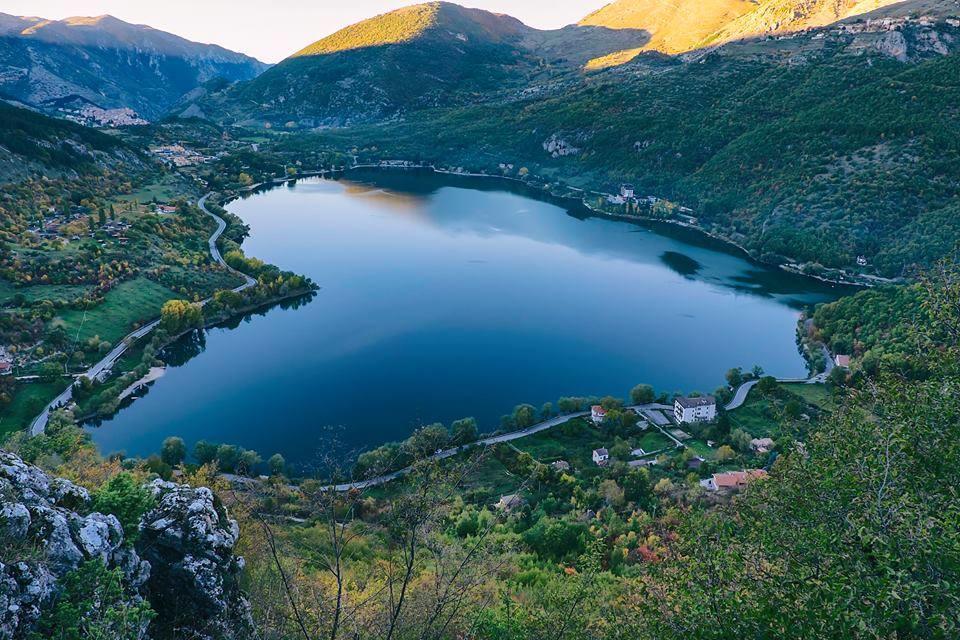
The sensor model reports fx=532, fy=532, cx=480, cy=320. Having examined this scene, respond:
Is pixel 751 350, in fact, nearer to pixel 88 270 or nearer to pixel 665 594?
pixel 665 594

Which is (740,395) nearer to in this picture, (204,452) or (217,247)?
(204,452)

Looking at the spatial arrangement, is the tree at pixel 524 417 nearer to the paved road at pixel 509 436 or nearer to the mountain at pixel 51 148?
the paved road at pixel 509 436

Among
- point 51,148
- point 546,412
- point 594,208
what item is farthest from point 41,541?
point 594,208

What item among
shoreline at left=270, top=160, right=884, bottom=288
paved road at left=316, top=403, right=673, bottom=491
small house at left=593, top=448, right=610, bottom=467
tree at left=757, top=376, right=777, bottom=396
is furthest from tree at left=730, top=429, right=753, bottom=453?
shoreline at left=270, top=160, right=884, bottom=288

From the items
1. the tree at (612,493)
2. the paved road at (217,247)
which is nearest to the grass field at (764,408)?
the tree at (612,493)


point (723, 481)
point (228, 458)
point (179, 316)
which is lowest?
point (228, 458)

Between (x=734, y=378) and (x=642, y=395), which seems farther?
(x=734, y=378)
